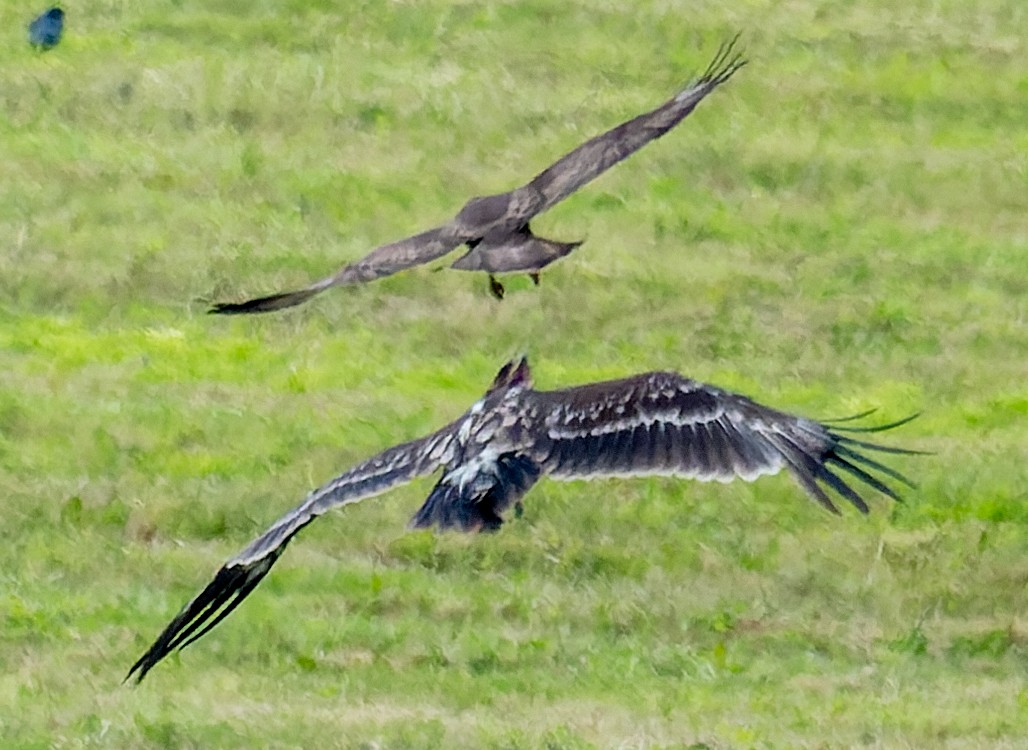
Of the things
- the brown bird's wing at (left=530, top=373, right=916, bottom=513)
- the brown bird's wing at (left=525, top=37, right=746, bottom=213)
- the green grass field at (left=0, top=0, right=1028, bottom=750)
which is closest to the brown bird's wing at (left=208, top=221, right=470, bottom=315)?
the brown bird's wing at (left=525, top=37, right=746, bottom=213)

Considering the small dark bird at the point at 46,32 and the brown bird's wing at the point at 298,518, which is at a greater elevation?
the brown bird's wing at the point at 298,518

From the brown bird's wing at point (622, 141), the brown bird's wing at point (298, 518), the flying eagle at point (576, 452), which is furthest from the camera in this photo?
the brown bird's wing at point (622, 141)

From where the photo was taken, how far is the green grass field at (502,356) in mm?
9719

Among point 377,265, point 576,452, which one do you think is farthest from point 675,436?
point 377,265

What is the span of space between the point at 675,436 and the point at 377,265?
4.81 ft

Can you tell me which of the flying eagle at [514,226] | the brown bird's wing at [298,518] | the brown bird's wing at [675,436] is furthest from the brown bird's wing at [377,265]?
the brown bird's wing at [675,436]

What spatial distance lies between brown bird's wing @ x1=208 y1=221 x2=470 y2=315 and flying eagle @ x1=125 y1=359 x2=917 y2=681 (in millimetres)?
677

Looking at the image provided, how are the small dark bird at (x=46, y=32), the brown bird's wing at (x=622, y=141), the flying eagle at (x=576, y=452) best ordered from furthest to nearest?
the small dark bird at (x=46, y=32)
the brown bird's wing at (x=622, y=141)
the flying eagle at (x=576, y=452)

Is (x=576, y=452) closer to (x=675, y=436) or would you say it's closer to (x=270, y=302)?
(x=675, y=436)

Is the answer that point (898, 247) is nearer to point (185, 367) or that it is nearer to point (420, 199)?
point (420, 199)

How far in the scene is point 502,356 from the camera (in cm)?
1371

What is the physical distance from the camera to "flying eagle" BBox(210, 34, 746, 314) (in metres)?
9.71

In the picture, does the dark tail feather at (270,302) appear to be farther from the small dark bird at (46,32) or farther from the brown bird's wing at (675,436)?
the small dark bird at (46,32)

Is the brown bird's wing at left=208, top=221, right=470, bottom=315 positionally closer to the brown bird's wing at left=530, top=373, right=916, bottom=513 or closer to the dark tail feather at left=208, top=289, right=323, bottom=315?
the dark tail feather at left=208, top=289, right=323, bottom=315
